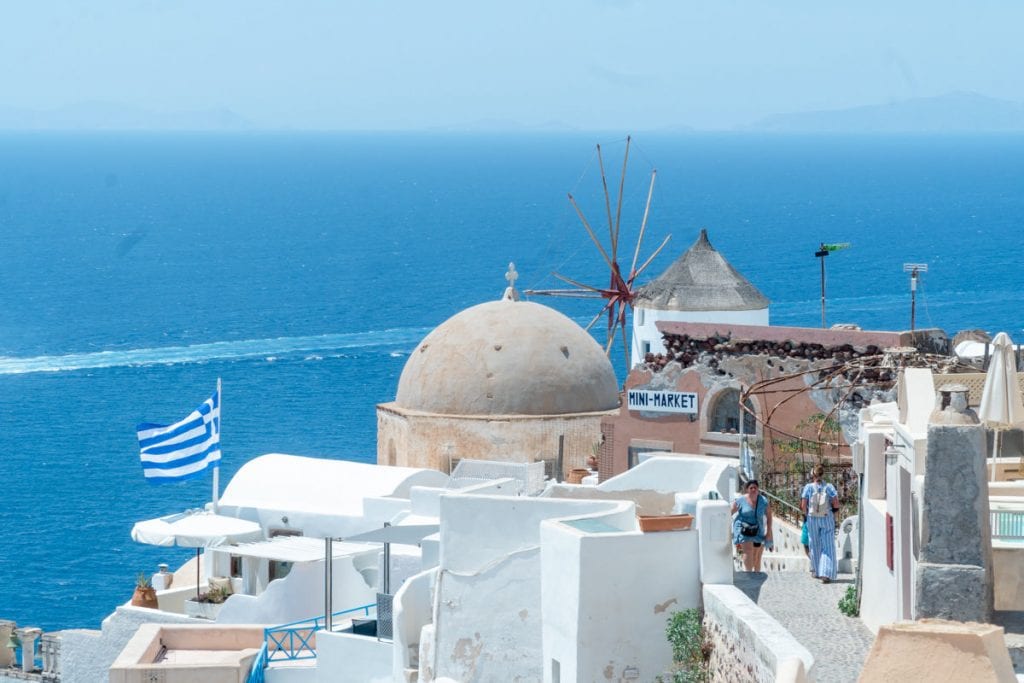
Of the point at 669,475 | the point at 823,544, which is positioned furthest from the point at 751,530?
the point at 669,475

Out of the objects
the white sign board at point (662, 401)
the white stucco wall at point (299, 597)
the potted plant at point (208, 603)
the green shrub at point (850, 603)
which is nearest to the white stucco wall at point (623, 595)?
the green shrub at point (850, 603)

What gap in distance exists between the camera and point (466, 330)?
3272 cm

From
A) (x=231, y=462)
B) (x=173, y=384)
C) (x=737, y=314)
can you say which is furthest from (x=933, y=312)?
(x=737, y=314)

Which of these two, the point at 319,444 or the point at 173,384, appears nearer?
the point at 319,444

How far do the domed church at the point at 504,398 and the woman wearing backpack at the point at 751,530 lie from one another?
12.9 metres

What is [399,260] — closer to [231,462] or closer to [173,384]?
[173,384]

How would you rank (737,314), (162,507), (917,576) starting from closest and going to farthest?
(917,576) < (737,314) < (162,507)

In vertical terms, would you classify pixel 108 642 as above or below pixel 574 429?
below

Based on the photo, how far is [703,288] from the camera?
36.6m

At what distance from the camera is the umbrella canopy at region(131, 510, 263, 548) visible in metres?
27.7

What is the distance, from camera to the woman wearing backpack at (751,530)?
1870cm

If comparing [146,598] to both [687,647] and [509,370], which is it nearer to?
[509,370]

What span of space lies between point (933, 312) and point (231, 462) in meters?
43.0

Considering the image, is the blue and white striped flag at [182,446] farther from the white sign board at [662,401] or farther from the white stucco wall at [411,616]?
the white stucco wall at [411,616]
